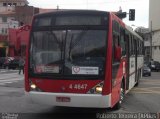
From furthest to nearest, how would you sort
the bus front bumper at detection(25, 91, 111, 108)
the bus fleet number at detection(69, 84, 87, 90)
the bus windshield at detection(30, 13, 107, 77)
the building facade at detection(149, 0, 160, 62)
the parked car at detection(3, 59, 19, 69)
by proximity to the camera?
the building facade at detection(149, 0, 160, 62) → the parked car at detection(3, 59, 19, 69) → the bus windshield at detection(30, 13, 107, 77) → the bus fleet number at detection(69, 84, 87, 90) → the bus front bumper at detection(25, 91, 111, 108)

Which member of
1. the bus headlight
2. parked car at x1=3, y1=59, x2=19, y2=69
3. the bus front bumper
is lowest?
parked car at x1=3, y1=59, x2=19, y2=69

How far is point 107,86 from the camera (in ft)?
36.6

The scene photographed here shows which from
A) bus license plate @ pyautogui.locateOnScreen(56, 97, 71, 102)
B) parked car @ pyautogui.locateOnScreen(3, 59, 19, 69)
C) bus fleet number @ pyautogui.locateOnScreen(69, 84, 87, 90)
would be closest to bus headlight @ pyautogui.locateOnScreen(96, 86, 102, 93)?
bus fleet number @ pyautogui.locateOnScreen(69, 84, 87, 90)

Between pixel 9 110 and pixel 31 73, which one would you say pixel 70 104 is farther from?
pixel 9 110

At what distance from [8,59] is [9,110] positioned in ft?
141

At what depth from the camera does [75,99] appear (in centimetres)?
1110

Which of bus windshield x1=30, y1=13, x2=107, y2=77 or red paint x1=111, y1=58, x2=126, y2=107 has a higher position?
bus windshield x1=30, y1=13, x2=107, y2=77

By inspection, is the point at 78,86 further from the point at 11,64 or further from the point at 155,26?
the point at 155,26

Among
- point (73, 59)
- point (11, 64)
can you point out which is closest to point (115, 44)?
point (73, 59)

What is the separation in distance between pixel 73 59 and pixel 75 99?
1047mm

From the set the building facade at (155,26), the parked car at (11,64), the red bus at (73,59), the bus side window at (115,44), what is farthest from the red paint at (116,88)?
the building facade at (155,26)

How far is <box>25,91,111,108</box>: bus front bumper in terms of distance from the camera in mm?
11031

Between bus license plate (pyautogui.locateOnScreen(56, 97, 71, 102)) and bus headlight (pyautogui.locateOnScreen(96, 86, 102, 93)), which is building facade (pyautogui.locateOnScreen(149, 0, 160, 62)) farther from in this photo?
bus license plate (pyautogui.locateOnScreen(56, 97, 71, 102))

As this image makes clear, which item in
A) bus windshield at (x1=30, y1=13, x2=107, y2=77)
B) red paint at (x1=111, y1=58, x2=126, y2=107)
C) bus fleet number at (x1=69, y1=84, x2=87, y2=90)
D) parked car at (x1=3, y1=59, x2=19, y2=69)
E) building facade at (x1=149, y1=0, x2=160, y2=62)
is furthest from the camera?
building facade at (x1=149, y1=0, x2=160, y2=62)
